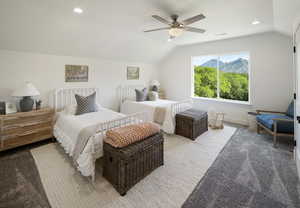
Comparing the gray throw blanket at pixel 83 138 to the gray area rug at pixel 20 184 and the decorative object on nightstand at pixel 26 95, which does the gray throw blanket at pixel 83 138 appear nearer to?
the gray area rug at pixel 20 184

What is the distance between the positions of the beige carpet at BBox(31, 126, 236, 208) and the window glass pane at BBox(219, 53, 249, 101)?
257 cm

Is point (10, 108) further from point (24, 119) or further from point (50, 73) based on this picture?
point (50, 73)

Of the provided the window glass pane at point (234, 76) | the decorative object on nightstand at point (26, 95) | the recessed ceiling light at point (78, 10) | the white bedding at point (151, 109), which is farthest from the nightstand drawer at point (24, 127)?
the window glass pane at point (234, 76)

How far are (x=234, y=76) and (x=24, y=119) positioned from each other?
5768 millimetres

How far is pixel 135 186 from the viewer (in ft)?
6.68

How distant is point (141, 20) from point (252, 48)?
3.35 m

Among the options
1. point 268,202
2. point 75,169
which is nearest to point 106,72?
point 75,169

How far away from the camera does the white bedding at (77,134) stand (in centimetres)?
204

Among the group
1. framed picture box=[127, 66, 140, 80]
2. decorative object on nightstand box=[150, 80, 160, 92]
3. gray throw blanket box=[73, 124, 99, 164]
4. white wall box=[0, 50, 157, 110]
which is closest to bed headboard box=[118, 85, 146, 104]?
white wall box=[0, 50, 157, 110]

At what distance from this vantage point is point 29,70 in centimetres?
327

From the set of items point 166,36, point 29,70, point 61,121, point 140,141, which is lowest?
point 140,141

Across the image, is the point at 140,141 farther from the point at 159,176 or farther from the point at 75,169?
the point at 75,169

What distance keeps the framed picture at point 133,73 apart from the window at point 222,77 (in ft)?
7.18

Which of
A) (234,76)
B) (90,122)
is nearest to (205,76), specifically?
(234,76)
